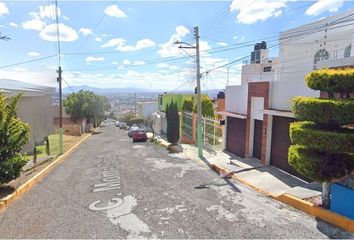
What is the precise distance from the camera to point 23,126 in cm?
1110

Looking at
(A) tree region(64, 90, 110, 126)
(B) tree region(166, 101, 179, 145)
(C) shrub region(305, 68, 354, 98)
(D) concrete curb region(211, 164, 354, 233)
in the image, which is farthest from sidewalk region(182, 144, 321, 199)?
(A) tree region(64, 90, 110, 126)

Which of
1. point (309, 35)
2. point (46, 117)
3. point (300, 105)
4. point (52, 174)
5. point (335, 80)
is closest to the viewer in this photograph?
point (335, 80)

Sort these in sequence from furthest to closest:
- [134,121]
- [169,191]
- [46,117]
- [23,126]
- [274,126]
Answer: [134,121]
[46,117]
[274,126]
[23,126]
[169,191]

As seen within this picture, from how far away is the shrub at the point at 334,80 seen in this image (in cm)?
729

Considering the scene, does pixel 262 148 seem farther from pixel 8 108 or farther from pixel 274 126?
pixel 8 108

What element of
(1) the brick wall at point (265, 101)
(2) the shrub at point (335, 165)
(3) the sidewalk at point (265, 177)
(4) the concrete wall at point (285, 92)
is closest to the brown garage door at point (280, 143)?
(3) the sidewalk at point (265, 177)

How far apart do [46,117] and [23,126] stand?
546 inches

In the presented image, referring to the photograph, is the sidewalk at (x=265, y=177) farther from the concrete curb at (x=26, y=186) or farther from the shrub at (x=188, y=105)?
the shrub at (x=188, y=105)

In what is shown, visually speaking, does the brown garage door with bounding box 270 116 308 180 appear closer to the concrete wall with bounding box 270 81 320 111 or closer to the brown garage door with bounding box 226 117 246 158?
the concrete wall with bounding box 270 81 320 111

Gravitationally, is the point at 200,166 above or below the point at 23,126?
below

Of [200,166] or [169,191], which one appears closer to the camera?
[169,191]

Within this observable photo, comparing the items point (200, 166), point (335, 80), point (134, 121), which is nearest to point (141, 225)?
point (335, 80)

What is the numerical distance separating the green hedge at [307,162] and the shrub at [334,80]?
1662 millimetres


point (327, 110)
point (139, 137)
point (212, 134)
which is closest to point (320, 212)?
point (327, 110)
